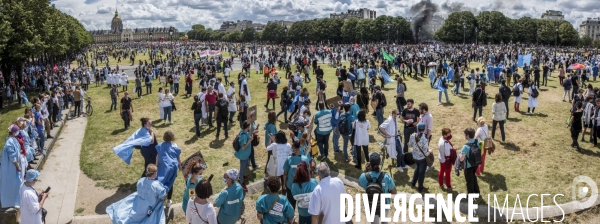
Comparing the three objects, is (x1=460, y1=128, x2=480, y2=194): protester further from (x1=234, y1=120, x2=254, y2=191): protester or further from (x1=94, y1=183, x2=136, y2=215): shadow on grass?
(x1=94, y1=183, x2=136, y2=215): shadow on grass

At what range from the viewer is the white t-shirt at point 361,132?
9.65m

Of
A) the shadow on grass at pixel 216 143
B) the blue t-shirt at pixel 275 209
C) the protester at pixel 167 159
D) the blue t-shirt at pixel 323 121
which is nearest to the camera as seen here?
the blue t-shirt at pixel 275 209

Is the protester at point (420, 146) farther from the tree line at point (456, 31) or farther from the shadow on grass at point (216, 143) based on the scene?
the tree line at point (456, 31)

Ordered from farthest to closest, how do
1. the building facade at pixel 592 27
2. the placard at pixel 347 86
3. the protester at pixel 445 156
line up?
the building facade at pixel 592 27 → the placard at pixel 347 86 → the protester at pixel 445 156

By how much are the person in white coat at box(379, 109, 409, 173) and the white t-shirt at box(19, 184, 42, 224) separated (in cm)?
696

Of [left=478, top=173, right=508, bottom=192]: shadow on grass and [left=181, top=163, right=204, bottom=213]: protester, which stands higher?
[left=181, top=163, right=204, bottom=213]: protester

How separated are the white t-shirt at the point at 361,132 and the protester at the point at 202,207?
197 inches

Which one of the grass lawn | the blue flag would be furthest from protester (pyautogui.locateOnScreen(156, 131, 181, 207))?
the grass lawn

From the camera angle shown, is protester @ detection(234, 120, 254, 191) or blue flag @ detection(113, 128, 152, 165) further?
protester @ detection(234, 120, 254, 191)

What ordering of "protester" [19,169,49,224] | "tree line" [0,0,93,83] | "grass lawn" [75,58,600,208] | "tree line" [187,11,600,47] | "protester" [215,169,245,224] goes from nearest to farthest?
"protester" [215,169,245,224]
"protester" [19,169,49,224]
"grass lawn" [75,58,600,208]
"tree line" [0,0,93,83]
"tree line" [187,11,600,47]

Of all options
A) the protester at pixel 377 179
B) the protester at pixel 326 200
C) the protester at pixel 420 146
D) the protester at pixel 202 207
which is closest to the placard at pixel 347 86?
the protester at pixel 420 146

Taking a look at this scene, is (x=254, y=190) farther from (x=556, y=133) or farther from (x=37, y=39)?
(x=37, y=39)

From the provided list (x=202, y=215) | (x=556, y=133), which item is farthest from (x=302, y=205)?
(x=556, y=133)

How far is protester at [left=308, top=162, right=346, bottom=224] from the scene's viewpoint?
5512 millimetres
